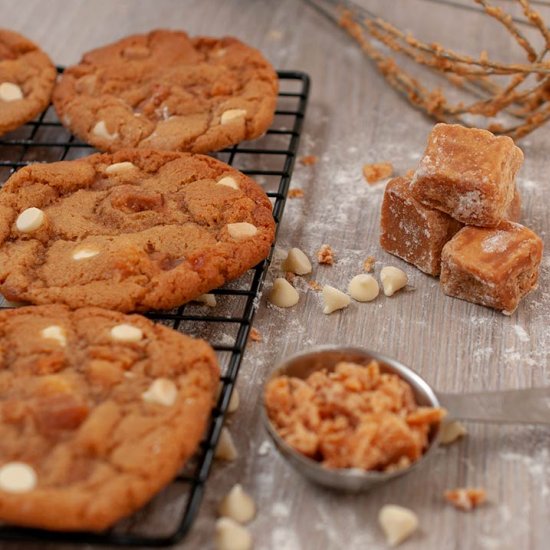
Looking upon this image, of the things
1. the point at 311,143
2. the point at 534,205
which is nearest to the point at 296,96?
the point at 311,143

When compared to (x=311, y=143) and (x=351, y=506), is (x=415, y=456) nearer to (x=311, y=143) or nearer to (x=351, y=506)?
(x=351, y=506)

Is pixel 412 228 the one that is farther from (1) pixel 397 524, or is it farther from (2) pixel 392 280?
(1) pixel 397 524

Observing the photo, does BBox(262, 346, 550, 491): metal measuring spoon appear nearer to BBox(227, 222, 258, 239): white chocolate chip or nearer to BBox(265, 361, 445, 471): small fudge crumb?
BBox(265, 361, 445, 471): small fudge crumb

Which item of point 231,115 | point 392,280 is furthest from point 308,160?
point 392,280

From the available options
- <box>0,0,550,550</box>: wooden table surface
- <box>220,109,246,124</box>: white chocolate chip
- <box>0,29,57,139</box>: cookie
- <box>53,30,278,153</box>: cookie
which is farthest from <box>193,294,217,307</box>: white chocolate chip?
<box>0,29,57,139</box>: cookie

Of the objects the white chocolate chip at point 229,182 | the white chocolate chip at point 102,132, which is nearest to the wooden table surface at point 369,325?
the white chocolate chip at point 229,182
